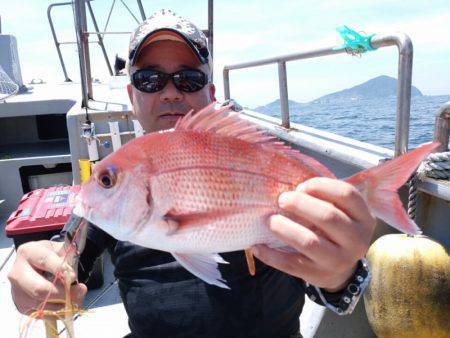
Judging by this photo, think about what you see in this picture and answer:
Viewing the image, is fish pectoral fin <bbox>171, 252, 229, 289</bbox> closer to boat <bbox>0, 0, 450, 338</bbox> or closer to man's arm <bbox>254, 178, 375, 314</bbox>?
man's arm <bbox>254, 178, 375, 314</bbox>

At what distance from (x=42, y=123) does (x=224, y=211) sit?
23.8ft

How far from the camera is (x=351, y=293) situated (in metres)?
1.20

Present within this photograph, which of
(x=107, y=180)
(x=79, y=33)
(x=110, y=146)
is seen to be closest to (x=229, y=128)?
(x=107, y=180)

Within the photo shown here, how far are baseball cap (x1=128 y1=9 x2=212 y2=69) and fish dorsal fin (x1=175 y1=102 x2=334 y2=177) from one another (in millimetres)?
811

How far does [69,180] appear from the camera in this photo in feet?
17.8

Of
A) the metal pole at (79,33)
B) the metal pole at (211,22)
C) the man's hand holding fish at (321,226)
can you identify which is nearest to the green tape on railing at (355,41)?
the man's hand holding fish at (321,226)

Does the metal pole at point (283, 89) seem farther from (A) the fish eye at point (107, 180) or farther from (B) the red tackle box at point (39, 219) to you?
(A) the fish eye at point (107, 180)

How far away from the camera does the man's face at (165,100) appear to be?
176cm

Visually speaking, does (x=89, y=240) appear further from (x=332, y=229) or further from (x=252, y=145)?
(x=332, y=229)

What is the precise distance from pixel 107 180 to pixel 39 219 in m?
2.30

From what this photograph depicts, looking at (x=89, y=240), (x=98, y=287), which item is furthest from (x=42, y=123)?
(x=89, y=240)

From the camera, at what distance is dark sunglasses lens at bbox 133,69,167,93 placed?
173cm

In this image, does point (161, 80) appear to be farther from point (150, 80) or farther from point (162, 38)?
point (162, 38)

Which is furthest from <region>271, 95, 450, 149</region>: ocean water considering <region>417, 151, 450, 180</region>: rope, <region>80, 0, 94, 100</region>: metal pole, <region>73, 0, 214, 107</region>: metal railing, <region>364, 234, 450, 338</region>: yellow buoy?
<region>80, 0, 94, 100</region>: metal pole
